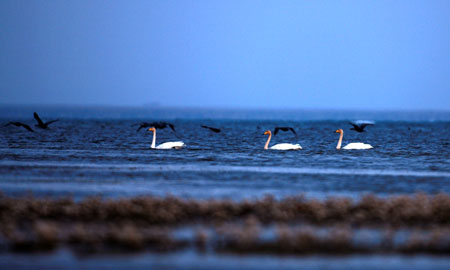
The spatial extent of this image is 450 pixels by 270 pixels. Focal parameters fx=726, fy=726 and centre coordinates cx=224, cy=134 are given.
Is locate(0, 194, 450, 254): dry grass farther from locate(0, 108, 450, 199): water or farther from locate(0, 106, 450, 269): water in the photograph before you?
→ locate(0, 108, 450, 199): water

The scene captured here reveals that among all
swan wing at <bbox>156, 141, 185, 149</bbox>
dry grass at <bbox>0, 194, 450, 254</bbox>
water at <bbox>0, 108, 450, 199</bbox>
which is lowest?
swan wing at <bbox>156, 141, 185, 149</bbox>

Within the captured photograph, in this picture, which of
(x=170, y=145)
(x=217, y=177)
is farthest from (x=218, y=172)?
(x=170, y=145)

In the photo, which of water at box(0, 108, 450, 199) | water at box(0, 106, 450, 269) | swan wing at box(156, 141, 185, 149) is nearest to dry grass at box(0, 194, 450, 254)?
water at box(0, 106, 450, 269)

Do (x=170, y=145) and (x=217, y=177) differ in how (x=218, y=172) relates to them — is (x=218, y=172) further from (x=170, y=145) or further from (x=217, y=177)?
(x=170, y=145)

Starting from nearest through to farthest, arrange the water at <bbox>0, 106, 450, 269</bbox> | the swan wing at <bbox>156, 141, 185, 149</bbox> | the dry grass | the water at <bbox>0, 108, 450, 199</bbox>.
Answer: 1. the water at <bbox>0, 106, 450, 269</bbox>
2. the dry grass
3. the water at <bbox>0, 108, 450, 199</bbox>
4. the swan wing at <bbox>156, 141, 185, 149</bbox>

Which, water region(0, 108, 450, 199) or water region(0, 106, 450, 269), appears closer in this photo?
water region(0, 106, 450, 269)

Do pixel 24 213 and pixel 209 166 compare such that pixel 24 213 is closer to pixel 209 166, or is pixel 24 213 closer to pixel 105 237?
pixel 105 237

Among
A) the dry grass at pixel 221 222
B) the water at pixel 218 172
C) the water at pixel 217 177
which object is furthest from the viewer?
the water at pixel 218 172

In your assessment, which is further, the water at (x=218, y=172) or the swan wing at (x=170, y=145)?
the swan wing at (x=170, y=145)

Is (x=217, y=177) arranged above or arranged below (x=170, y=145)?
above

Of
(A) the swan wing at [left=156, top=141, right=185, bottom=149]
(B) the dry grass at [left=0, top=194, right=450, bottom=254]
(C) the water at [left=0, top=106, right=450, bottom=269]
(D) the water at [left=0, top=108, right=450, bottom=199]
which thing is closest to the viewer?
(C) the water at [left=0, top=106, right=450, bottom=269]

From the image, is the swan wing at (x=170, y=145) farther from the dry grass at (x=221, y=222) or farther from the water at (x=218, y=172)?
the dry grass at (x=221, y=222)

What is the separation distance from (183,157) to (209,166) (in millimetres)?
4677

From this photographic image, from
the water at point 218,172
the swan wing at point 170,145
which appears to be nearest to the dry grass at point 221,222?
the water at point 218,172
